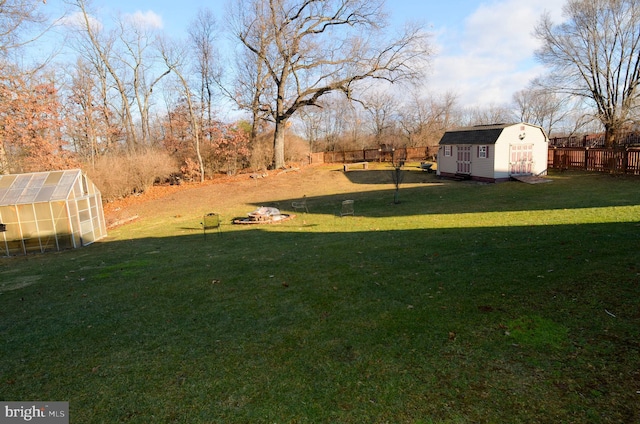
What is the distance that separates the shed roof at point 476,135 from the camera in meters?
21.5

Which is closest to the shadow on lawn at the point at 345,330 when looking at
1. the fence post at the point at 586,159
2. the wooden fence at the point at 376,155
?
the fence post at the point at 586,159

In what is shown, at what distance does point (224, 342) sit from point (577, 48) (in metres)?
33.7

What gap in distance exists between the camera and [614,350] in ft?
12.2

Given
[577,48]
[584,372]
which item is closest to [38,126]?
[584,372]

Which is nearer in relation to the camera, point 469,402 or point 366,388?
point 469,402

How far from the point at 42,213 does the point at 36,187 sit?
4.00 ft

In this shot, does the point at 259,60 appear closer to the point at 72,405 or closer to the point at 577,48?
the point at 577,48

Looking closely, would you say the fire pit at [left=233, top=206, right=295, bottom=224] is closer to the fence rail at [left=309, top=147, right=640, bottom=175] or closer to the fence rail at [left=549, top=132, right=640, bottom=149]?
the fence rail at [left=309, top=147, right=640, bottom=175]

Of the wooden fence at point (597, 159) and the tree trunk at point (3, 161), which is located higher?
the tree trunk at point (3, 161)

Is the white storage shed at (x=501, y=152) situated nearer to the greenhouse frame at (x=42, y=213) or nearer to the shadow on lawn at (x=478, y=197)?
the shadow on lawn at (x=478, y=197)

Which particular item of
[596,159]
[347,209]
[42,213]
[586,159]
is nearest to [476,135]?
[586,159]

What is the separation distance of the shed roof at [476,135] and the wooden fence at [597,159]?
576cm

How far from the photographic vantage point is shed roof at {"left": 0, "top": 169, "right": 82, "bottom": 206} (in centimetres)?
1241

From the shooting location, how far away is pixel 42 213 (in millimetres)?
12453
